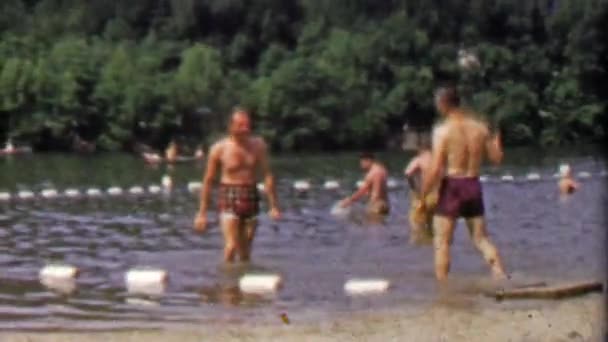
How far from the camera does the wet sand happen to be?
865 centimetres

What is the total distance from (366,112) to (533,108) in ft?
26.5

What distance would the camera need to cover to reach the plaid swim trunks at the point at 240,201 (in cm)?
1267

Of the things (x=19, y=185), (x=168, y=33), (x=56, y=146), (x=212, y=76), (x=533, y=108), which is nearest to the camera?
(x=19, y=185)

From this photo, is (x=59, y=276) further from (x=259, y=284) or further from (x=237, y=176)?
(x=259, y=284)

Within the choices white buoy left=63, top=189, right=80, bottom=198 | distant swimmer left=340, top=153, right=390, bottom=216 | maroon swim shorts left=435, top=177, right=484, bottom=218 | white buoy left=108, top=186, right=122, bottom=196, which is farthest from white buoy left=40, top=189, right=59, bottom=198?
maroon swim shorts left=435, top=177, right=484, bottom=218

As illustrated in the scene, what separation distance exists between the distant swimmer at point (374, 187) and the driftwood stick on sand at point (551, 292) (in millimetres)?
8632

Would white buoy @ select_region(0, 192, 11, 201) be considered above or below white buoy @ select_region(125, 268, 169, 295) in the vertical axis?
below

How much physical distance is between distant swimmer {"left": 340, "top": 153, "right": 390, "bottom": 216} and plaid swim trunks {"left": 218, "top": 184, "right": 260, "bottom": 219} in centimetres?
640

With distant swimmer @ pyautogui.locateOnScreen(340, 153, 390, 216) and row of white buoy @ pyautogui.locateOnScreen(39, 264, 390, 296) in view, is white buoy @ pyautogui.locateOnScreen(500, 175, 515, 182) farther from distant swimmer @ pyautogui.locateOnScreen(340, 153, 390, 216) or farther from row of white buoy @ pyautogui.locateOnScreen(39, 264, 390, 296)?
row of white buoy @ pyautogui.locateOnScreen(39, 264, 390, 296)

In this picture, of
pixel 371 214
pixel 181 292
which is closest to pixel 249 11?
pixel 371 214

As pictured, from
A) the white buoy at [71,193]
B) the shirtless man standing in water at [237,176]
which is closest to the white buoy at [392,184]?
the white buoy at [71,193]

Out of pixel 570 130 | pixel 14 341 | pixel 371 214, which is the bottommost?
pixel 570 130

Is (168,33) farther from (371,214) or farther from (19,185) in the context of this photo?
(371,214)

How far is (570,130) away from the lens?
205ft
